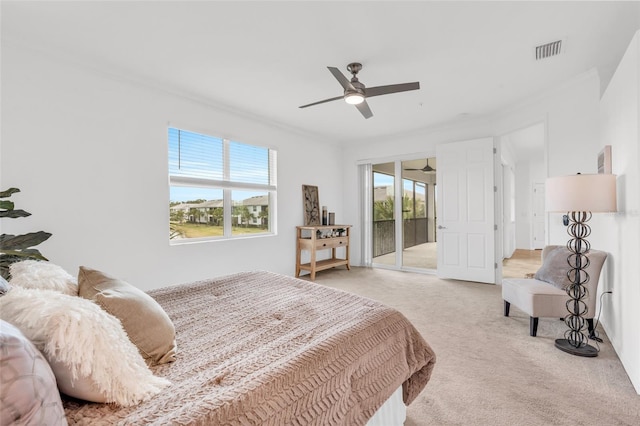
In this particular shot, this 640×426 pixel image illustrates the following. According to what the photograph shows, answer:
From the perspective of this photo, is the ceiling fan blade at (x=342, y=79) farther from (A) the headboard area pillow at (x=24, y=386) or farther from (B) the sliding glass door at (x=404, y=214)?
(B) the sliding glass door at (x=404, y=214)

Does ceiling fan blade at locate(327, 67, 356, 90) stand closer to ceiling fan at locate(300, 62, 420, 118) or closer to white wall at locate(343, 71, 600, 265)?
ceiling fan at locate(300, 62, 420, 118)

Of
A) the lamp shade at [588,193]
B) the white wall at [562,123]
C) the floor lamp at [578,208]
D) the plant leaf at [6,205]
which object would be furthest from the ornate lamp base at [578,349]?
the plant leaf at [6,205]

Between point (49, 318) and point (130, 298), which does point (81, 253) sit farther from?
point (49, 318)

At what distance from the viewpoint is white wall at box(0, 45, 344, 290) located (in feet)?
8.30

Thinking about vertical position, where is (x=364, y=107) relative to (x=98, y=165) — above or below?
above

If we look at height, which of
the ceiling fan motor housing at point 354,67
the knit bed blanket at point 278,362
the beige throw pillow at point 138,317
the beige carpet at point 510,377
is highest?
the ceiling fan motor housing at point 354,67

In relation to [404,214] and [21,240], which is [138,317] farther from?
[404,214]

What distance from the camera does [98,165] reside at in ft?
9.68

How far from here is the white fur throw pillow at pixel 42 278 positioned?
1.14m

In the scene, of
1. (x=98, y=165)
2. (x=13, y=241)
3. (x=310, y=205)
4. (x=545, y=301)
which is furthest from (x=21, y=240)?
(x=545, y=301)

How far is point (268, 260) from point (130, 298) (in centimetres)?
355

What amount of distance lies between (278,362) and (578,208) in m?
2.47

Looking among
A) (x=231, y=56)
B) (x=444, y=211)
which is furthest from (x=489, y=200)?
(x=231, y=56)

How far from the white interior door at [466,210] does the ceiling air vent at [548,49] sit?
5.96 ft
